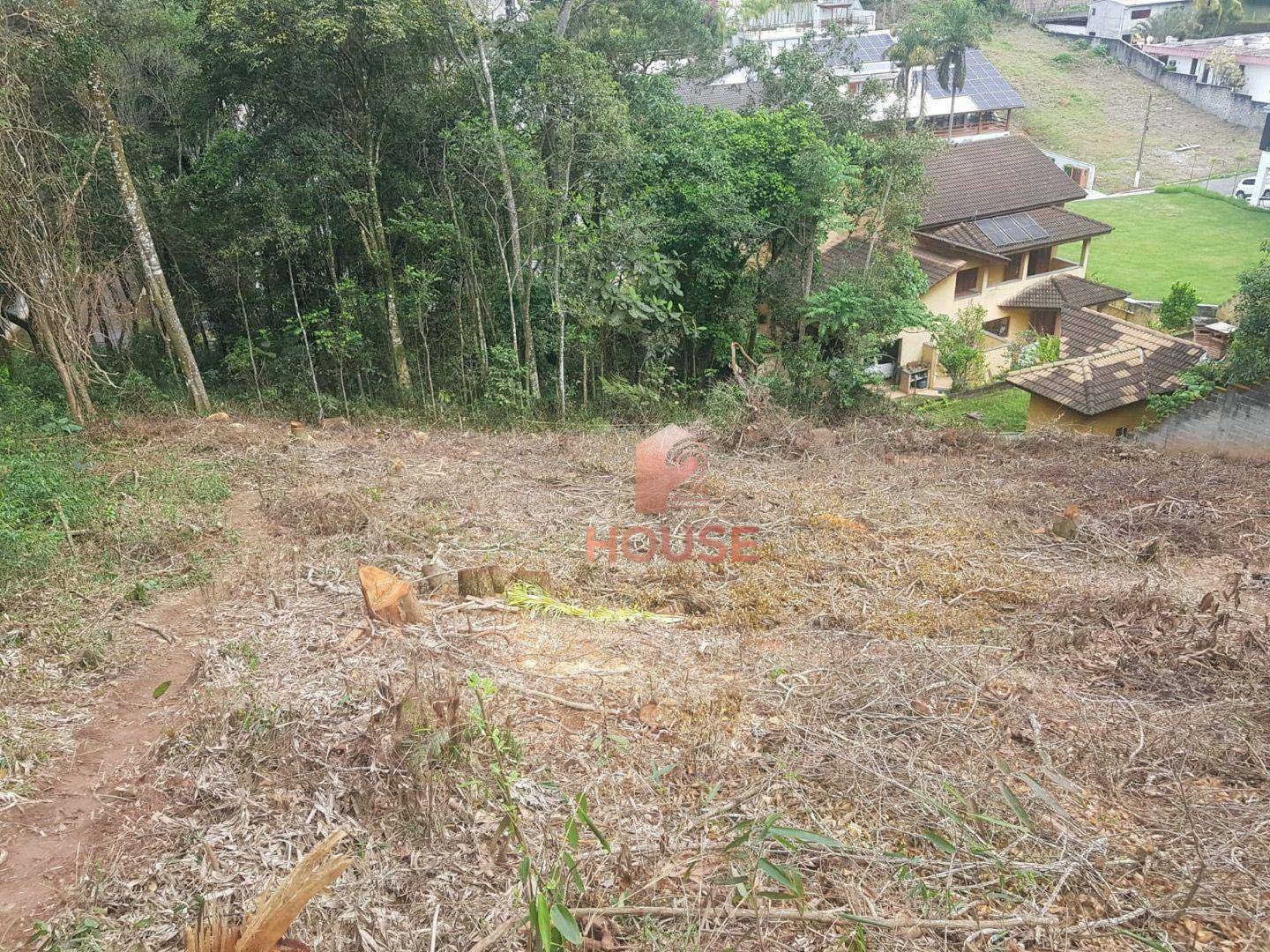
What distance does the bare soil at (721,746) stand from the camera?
10.8 ft

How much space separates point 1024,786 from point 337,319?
1152 cm

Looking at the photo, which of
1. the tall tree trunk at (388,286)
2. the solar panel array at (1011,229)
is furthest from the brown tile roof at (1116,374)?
the tall tree trunk at (388,286)

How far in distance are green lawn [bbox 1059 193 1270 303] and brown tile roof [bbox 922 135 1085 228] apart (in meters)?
5.15

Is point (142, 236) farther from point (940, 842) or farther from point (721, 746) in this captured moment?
point (940, 842)

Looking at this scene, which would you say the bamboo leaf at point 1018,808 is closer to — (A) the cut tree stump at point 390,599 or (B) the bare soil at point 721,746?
(B) the bare soil at point 721,746

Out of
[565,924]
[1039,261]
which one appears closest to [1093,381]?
[1039,261]

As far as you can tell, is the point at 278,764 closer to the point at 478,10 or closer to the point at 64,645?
the point at 64,645

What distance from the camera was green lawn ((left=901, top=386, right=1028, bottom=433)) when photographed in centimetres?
1689

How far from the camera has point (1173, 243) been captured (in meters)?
30.6

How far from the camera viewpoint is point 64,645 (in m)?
5.18

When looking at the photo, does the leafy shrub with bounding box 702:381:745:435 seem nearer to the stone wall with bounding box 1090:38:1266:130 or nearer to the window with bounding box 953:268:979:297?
the window with bounding box 953:268:979:297

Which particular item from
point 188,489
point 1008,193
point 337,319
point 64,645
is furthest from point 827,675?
point 1008,193

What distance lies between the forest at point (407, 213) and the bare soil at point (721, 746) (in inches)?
232

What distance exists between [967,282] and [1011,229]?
5.57 ft
